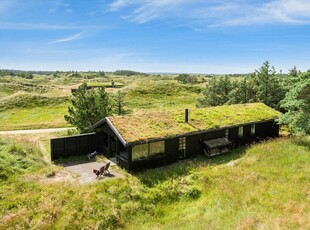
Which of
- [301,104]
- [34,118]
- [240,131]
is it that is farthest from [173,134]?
[34,118]

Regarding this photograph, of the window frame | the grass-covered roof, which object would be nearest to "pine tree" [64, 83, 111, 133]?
the grass-covered roof

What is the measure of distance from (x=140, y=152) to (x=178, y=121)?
15.7ft

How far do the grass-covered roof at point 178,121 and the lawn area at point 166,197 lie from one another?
2.45 m

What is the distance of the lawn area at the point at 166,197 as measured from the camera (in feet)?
40.1

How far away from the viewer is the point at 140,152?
59.0ft

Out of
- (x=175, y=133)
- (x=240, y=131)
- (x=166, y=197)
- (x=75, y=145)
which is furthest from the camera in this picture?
(x=240, y=131)

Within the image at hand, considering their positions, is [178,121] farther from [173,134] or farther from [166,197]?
[166,197]

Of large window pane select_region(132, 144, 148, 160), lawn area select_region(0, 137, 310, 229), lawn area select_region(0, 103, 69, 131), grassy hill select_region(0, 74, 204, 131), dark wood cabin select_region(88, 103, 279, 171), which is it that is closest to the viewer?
lawn area select_region(0, 137, 310, 229)

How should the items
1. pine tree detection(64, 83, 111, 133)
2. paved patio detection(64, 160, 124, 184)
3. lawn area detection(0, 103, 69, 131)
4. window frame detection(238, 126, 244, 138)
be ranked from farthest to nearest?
lawn area detection(0, 103, 69, 131)
window frame detection(238, 126, 244, 138)
pine tree detection(64, 83, 111, 133)
paved patio detection(64, 160, 124, 184)

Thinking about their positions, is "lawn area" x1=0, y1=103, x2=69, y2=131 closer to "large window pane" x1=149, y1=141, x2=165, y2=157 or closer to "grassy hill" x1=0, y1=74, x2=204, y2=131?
"grassy hill" x1=0, y1=74, x2=204, y2=131

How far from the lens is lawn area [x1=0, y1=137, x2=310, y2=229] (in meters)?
12.2

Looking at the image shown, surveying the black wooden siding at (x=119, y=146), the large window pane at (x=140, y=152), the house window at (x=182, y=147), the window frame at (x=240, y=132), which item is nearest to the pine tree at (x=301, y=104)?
the window frame at (x=240, y=132)

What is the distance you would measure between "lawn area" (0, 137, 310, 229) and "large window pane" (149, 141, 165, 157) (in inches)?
45.0

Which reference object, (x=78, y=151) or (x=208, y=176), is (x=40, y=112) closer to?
(x=78, y=151)
